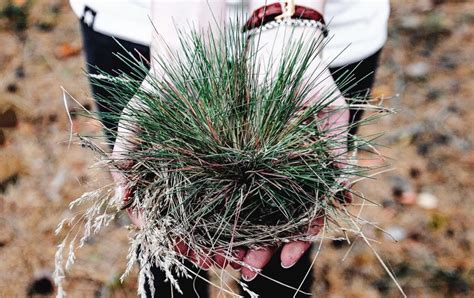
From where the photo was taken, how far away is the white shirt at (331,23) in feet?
4.15

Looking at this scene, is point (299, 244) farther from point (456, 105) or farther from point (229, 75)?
point (456, 105)

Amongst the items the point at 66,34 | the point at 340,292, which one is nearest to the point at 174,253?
the point at 340,292

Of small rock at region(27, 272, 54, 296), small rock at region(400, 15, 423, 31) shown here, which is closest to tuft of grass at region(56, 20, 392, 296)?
small rock at region(27, 272, 54, 296)

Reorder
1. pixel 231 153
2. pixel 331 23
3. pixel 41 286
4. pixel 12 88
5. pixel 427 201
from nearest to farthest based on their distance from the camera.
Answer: pixel 231 153
pixel 331 23
pixel 41 286
pixel 427 201
pixel 12 88

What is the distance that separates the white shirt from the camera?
127 centimetres

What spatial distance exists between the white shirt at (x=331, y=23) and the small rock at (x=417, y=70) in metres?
1.60

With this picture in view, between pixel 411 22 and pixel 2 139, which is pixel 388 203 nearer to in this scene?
pixel 411 22

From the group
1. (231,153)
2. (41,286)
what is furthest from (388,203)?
(231,153)

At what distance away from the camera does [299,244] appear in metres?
1.04

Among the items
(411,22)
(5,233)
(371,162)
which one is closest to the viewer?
(5,233)

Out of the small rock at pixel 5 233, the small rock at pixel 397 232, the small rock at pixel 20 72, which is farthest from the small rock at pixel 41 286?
the small rock at pixel 397 232

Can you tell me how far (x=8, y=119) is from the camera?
8.38 feet

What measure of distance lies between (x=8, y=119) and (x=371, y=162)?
1.59 m

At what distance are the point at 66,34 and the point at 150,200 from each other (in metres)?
2.28
